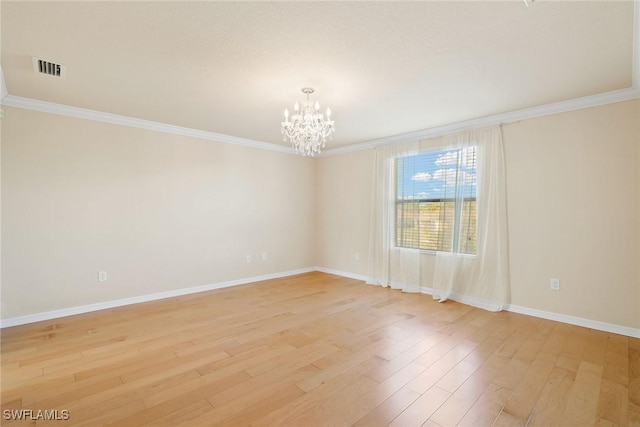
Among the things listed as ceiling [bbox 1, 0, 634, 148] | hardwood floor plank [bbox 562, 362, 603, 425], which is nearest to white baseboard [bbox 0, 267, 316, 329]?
ceiling [bbox 1, 0, 634, 148]

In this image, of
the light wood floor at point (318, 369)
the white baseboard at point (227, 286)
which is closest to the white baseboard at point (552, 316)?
the white baseboard at point (227, 286)

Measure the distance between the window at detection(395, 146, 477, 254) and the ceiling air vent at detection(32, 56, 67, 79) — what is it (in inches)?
170

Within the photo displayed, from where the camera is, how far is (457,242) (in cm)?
417

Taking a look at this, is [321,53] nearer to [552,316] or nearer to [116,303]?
[552,316]

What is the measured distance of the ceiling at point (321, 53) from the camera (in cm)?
186

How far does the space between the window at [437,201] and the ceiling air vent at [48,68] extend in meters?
4.31

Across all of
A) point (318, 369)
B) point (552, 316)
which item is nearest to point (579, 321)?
point (552, 316)

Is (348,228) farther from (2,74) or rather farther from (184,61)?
(2,74)

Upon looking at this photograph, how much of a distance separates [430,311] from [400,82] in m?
2.76

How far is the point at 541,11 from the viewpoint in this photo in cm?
184

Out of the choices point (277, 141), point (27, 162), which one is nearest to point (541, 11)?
point (277, 141)

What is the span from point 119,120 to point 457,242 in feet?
16.0

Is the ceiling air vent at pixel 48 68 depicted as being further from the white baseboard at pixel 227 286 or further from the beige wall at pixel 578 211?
the beige wall at pixel 578 211

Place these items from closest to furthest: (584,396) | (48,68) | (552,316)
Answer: (584,396), (48,68), (552,316)
